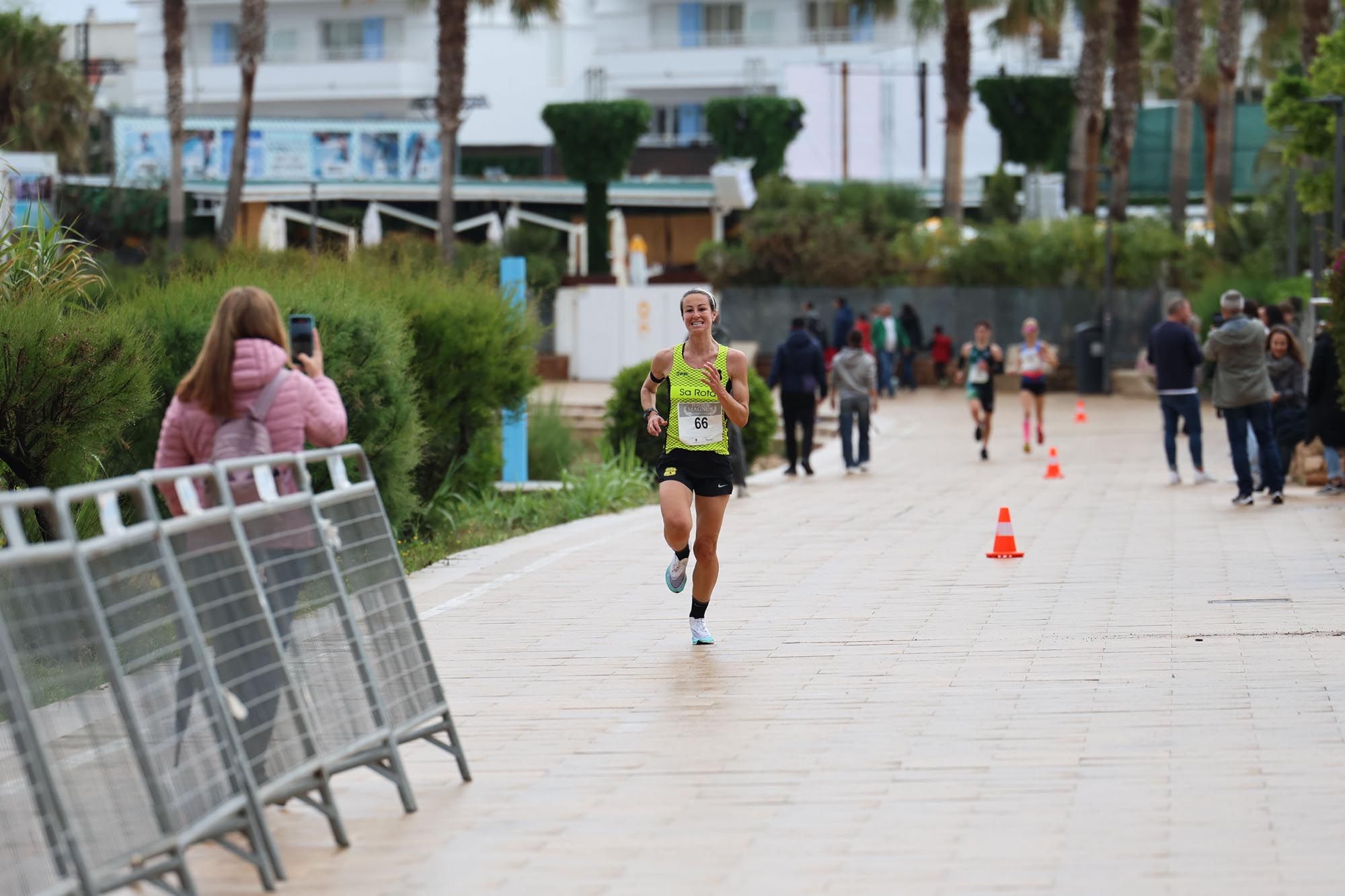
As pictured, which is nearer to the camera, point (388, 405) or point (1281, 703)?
point (1281, 703)

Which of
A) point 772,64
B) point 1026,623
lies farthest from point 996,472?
point 772,64

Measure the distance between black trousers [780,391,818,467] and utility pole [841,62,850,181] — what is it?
143 feet

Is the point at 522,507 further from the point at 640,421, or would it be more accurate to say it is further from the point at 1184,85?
the point at 1184,85

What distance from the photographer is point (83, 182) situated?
5375cm

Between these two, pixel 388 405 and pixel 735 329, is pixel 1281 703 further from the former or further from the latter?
pixel 735 329

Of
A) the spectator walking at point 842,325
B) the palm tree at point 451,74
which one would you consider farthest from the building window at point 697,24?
the spectator walking at point 842,325

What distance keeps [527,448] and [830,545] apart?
26.0 ft

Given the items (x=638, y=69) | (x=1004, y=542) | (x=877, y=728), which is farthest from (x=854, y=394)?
(x=638, y=69)

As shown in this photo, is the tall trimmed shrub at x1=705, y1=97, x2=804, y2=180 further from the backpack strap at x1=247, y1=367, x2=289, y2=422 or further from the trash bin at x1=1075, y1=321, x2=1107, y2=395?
the backpack strap at x1=247, y1=367, x2=289, y2=422

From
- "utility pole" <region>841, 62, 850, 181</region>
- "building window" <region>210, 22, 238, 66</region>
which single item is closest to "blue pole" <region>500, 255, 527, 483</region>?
"utility pole" <region>841, 62, 850, 181</region>

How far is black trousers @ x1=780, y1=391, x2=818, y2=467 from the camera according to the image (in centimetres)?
2238

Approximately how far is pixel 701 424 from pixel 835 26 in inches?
2518

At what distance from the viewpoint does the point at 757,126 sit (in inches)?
2301

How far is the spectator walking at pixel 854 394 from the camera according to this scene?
22.9 metres
